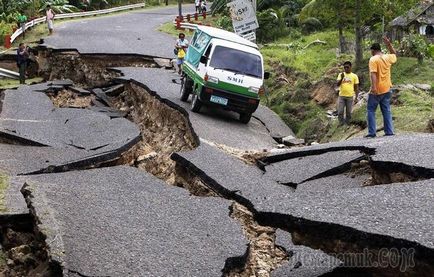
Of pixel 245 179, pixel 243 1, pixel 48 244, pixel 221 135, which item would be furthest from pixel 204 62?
pixel 48 244

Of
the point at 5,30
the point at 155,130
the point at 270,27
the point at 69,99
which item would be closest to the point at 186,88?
the point at 155,130

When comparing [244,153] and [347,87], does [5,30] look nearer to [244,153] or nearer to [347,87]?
[347,87]

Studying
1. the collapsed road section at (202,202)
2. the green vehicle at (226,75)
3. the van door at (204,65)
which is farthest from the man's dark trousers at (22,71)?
the van door at (204,65)

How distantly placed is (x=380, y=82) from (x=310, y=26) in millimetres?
21035

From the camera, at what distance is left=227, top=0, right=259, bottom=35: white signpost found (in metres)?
18.1

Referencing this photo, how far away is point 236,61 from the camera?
15500mm

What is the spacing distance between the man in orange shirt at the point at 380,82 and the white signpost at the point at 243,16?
7676 millimetres

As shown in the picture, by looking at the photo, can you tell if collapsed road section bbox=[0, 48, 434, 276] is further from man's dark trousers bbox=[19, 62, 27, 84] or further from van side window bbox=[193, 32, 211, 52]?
man's dark trousers bbox=[19, 62, 27, 84]

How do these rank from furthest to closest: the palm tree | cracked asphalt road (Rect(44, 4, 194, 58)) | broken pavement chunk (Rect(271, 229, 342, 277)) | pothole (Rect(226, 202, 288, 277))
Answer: the palm tree < cracked asphalt road (Rect(44, 4, 194, 58)) < pothole (Rect(226, 202, 288, 277)) < broken pavement chunk (Rect(271, 229, 342, 277))

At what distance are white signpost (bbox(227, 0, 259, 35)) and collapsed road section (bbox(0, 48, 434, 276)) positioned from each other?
4.71m

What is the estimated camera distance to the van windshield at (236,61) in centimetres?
1531

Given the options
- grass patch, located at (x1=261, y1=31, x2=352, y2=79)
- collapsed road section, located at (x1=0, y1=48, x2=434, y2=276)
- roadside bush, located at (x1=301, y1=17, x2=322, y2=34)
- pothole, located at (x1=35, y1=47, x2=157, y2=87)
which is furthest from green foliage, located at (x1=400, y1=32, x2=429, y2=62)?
roadside bush, located at (x1=301, y1=17, x2=322, y2=34)

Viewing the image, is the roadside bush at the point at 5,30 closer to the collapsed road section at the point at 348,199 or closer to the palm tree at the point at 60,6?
the palm tree at the point at 60,6

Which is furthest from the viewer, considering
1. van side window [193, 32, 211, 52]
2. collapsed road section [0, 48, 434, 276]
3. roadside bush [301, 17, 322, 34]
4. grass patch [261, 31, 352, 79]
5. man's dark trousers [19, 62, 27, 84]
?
roadside bush [301, 17, 322, 34]
